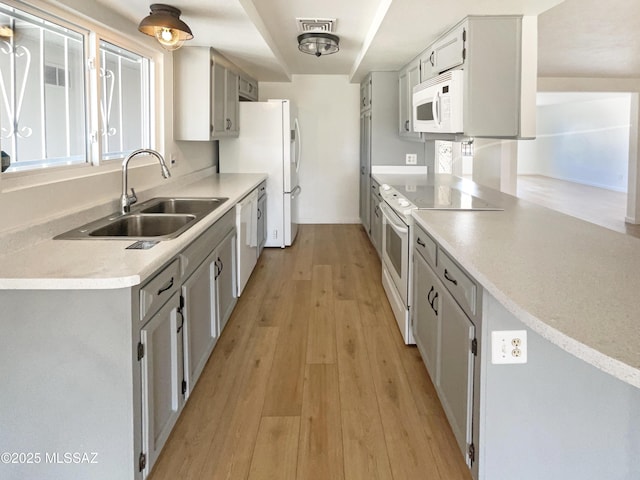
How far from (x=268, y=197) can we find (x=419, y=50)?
2.19 metres

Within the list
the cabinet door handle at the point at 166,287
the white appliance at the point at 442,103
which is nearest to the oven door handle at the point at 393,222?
the white appliance at the point at 442,103

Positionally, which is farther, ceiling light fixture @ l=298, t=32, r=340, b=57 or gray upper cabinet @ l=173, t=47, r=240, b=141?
ceiling light fixture @ l=298, t=32, r=340, b=57

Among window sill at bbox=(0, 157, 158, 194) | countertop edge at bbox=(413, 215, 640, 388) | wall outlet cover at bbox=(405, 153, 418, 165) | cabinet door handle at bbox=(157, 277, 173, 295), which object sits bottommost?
cabinet door handle at bbox=(157, 277, 173, 295)

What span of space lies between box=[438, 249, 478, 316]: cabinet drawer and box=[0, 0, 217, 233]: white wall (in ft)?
5.52

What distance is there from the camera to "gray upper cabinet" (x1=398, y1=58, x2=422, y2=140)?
457cm

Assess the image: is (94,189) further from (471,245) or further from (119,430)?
(471,245)

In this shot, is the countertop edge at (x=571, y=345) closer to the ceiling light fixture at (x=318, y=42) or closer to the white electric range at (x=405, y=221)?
the white electric range at (x=405, y=221)

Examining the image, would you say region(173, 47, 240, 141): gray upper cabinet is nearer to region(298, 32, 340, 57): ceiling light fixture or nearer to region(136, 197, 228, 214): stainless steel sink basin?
region(298, 32, 340, 57): ceiling light fixture

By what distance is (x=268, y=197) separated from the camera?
554 cm

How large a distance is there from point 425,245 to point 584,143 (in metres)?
12.7

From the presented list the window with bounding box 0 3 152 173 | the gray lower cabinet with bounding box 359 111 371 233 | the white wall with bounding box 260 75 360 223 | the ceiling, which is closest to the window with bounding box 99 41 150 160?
the window with bounding box 0 3 152 173

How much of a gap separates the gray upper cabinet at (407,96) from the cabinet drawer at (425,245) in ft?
6.86

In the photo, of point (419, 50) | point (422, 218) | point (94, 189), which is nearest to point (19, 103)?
point (94, 189)

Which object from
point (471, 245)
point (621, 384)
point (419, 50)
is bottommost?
point (621, 384)
